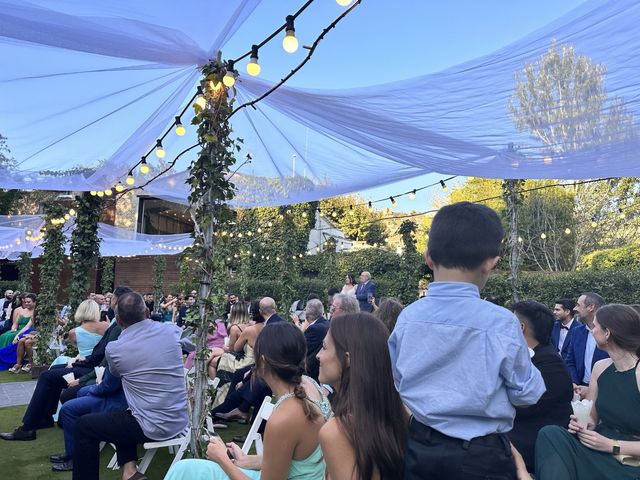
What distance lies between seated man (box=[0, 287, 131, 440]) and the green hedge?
929 centimetres

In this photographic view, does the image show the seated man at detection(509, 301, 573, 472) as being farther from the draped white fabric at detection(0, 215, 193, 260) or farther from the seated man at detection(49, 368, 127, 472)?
the draped white fabric at detection(0, 215, 193, 260)

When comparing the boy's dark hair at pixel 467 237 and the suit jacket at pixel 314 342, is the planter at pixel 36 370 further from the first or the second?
the boy's dark hair at pixel 467 237

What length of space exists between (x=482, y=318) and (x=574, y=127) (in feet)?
8.19

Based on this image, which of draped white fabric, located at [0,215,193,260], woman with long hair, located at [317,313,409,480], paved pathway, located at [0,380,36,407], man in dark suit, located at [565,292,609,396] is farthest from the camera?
draped white fabric, located at [0,215,193,260]

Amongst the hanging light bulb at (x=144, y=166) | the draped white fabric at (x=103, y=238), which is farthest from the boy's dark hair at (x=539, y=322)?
the draped white fabric at (x=103, y=238)

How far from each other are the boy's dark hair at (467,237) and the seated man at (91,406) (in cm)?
306

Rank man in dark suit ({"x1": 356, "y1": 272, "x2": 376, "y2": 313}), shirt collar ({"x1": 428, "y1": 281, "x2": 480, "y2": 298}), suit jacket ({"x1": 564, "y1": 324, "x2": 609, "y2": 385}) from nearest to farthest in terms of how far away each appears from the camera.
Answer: shirt collar ({"x1": 428, "y1": 281, "x2": 480, "y2": 298})
suit jacket ({"x1": 564, "y1": 324, "x2": 609, "y2": 385})
man in dark suit ({"x1": 356, "y1": 272, "x2": 376, "y2": 313})

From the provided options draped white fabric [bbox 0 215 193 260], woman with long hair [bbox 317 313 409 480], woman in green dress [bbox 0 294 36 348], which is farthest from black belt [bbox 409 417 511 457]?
woman in green dress [bbox 0 294 36 348]

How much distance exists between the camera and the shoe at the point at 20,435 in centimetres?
452

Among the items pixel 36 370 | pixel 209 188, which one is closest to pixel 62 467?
pixel 209 188

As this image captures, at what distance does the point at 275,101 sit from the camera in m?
4.38

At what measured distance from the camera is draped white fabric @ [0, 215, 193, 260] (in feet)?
36.9

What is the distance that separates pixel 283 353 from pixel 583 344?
3.54 m

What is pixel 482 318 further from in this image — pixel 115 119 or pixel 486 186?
Answer: pixel 486 186
